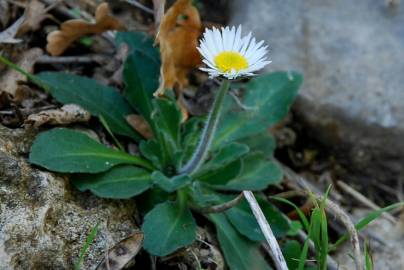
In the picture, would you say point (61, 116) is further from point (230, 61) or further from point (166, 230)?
point (230, 61)

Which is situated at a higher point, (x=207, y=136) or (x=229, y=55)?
(x=229, y=55)

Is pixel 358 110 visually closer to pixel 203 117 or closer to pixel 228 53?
pixel 203 117

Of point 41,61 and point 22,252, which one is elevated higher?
point 41,61

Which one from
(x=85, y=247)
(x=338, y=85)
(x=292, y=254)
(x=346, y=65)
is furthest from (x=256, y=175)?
(x=85, y=247)

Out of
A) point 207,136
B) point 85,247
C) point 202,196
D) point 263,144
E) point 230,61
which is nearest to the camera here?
point 85,247

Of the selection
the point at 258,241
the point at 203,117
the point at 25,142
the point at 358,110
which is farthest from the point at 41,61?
the point at 358,110

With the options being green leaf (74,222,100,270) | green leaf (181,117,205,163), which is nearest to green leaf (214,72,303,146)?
green leaf (181,117,205,163)
